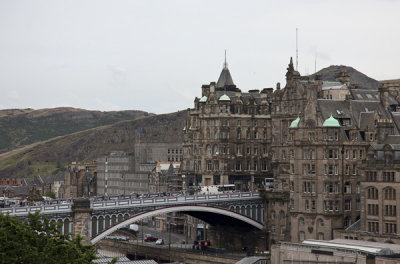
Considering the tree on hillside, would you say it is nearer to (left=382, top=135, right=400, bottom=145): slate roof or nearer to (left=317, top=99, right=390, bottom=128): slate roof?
(left=382, top=135, right=400, bottom=145): slate roof

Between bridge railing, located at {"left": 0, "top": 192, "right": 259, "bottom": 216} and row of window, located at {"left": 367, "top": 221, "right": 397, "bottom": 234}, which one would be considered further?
row of window, located at {"left": 367, "top": 221, "right": 397, "bottom": 234}

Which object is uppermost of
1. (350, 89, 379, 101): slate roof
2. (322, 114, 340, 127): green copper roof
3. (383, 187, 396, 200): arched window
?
(350, 89, 379, 101): slate roof

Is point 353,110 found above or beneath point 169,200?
above

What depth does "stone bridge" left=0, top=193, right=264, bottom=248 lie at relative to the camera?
497 feet

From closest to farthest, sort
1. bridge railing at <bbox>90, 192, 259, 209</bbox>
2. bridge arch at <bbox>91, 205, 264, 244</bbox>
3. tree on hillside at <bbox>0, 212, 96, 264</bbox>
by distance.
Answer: tree on hillside at <bbox>0, 212, 96, 264</bbox> < bridge arch at <bbox>91, 205, 264, 244</bbox> < bridge railing at <bbox>90, 192, 259, 209</bbox>

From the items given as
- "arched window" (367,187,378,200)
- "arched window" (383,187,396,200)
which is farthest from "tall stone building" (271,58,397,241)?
"arched window" (383,187,396,200)

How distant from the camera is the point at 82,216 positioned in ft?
500

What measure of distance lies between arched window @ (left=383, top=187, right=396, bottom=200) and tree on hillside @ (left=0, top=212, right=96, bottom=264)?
73.0m

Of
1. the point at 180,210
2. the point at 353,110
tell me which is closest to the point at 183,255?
the point at 180,210

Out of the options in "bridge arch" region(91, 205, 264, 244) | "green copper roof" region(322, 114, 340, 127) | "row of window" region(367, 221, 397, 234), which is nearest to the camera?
"row of window" region(367, 221, 397, 234)

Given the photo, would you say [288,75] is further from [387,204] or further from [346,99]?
[387,204]

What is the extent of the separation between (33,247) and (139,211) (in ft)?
229

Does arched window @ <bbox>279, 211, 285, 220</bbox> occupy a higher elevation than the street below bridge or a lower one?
higher

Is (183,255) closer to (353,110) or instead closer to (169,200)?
→ (169,200)
